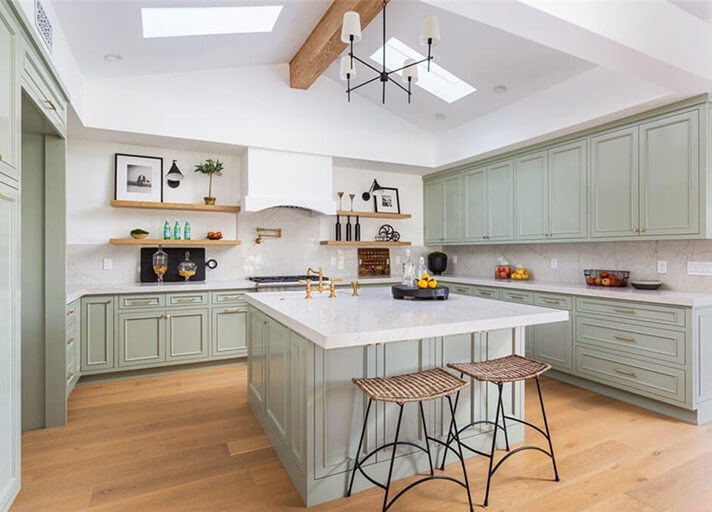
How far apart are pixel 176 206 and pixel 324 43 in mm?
2241

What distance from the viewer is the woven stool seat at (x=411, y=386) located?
170 cm

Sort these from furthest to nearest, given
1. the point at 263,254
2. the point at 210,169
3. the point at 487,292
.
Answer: the point at 263,254 → the point at 487,292 → the point at 210,169

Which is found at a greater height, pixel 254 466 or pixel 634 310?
pixel 634 310

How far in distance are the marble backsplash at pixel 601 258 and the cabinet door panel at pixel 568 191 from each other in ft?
1.37

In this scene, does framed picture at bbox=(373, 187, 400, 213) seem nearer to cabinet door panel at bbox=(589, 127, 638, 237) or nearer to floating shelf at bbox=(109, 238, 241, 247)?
floating shelf at bbox=(109, 238, 241, 247)

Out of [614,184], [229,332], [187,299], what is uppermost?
[614,184]

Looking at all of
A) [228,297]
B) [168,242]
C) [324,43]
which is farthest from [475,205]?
[168,242]

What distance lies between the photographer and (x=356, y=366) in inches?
80.6

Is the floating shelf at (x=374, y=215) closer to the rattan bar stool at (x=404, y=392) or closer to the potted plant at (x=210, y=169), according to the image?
the potted plant at (x=210, y=169)

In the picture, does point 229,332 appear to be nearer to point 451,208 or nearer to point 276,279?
point 276,279

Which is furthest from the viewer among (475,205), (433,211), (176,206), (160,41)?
(433,211)

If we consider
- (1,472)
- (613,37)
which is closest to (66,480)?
(1,472)

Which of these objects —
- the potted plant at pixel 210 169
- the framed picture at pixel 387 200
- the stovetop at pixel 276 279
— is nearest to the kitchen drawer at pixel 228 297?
the stovetop at pixel 276 279

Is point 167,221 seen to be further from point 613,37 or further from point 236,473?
point 613,37
